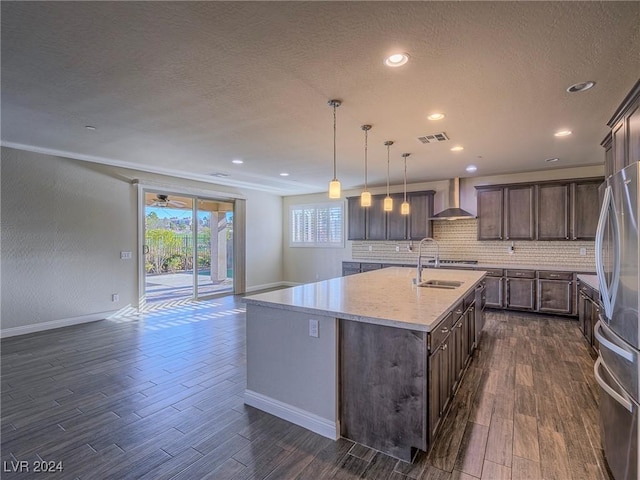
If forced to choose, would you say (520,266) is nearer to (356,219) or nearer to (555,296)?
(555,296)

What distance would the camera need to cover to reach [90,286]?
Result: 515cm

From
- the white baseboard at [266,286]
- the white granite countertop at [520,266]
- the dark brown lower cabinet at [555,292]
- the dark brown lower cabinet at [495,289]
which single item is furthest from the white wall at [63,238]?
the dark brown lower cabinet at [555,292]

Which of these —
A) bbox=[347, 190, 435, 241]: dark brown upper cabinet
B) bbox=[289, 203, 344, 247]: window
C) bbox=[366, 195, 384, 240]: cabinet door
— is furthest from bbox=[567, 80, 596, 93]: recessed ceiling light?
bbox=[289, 203, 344, 247]: window

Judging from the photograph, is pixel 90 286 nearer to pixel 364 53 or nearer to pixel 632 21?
pixel 364 53

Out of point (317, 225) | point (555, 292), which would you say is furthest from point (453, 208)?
point (317, 225)

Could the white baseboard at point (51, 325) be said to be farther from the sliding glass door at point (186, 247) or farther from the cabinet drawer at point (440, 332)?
the cabinet drawer at point (440, 332)

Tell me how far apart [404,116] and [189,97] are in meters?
2.01

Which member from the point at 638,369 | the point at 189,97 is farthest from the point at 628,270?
the point at 189,97

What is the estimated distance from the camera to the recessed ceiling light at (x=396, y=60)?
2104 mm

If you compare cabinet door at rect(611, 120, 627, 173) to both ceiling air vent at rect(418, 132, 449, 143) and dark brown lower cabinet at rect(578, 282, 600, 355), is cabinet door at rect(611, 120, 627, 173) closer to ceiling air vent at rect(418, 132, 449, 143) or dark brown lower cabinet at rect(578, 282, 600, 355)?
dark brown lower cabinet at rect(578, 282, 600, 355)

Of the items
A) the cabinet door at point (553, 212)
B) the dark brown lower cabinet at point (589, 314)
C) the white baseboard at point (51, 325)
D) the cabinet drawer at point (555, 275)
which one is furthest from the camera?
the cabinet door at point (553, 212)

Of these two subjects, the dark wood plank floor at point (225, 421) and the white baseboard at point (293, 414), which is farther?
the white baseboard at point (293, 414)

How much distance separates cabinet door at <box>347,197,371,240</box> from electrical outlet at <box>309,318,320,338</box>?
17.1 feet

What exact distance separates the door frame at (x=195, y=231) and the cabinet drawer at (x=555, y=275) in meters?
6.11
